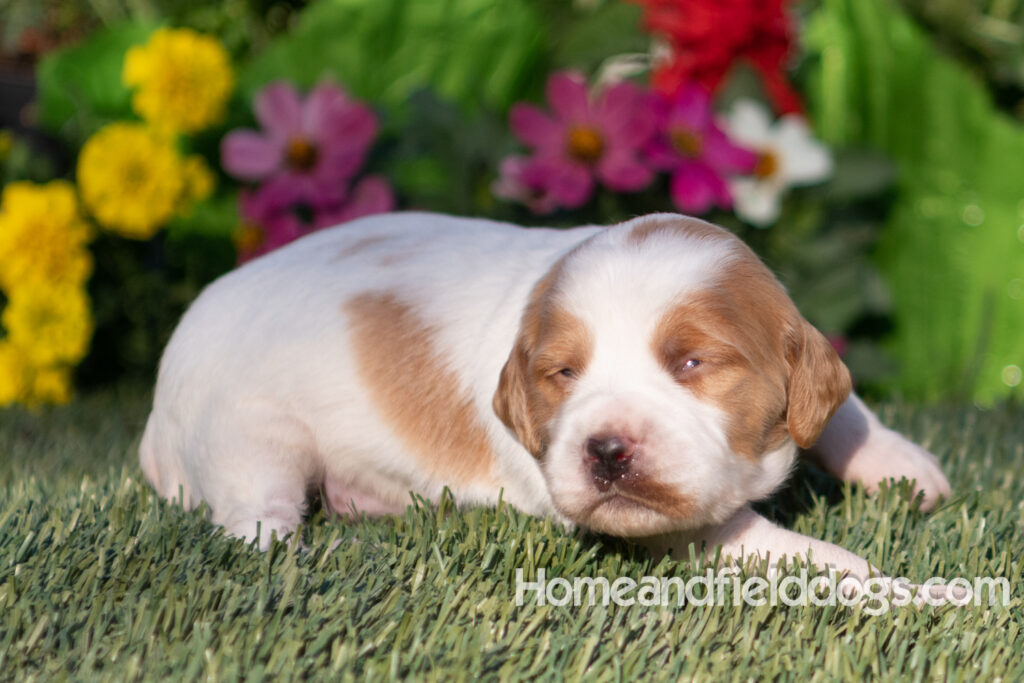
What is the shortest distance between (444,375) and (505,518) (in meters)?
0.47

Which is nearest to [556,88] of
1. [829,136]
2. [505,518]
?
[829,136]

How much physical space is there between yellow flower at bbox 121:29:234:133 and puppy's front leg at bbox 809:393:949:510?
11.4 feet

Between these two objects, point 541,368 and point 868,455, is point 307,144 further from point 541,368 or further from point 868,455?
point 868,455

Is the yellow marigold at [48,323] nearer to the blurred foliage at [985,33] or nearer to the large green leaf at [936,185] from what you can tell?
the large green leaf at [936,185]

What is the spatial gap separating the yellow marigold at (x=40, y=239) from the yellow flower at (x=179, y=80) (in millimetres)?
610

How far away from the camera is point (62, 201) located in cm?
495

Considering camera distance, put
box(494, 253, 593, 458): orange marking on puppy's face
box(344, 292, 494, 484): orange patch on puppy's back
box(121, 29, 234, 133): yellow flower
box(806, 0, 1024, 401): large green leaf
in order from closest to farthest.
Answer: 1. box(494, 253, 593, 458): orange marking on puppy's face
2. box(344, 292, 494, 484): orange patch on puppy's back
3. box(121, 29, 234, 133): yellow flower
4. box(806, 0, 1024, 401): large green leaf

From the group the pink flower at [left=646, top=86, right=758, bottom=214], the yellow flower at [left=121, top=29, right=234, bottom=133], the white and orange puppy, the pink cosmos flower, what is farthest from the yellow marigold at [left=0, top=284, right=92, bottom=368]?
the pink flower at [left=646, top=86, right=758, bottom=214]

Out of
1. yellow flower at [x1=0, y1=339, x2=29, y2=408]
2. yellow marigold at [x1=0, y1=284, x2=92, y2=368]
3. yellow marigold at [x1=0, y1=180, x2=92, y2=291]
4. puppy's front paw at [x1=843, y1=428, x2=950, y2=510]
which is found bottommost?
yellow flower at [x1=0, y1=339, x2=29, y2=408]

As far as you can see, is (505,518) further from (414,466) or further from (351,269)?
(351,269)

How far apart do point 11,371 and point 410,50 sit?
2639 mm

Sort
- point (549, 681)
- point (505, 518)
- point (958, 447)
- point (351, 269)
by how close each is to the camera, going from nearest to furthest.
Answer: point (549, 681) → point (505, 518) → point (351, 269) → point (958, 447)

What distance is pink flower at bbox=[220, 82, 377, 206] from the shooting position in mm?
4906

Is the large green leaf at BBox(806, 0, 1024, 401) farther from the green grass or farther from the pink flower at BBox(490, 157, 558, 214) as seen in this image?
the green grass
